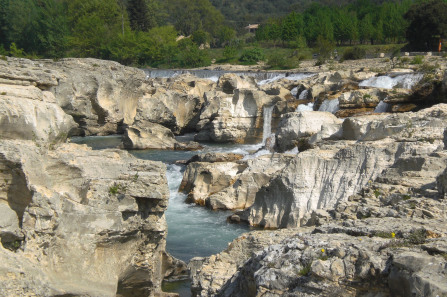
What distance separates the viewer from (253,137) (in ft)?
95.1

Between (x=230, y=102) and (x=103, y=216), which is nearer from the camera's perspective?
(x=103, y=216)

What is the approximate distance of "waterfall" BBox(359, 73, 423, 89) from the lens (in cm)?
2766

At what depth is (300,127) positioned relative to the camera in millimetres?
19297

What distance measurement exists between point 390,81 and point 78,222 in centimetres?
2418

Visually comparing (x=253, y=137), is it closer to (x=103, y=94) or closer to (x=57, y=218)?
(x=103, y=94)

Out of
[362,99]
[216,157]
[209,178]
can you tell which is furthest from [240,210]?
[362,99]

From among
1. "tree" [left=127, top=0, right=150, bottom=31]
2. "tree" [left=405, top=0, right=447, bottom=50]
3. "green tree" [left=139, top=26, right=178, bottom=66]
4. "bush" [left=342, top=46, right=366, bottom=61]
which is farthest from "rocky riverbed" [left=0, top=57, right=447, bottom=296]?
"tree" [left=127, top=0, right=150, bottom=31]

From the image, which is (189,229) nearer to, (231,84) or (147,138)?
(147,138)

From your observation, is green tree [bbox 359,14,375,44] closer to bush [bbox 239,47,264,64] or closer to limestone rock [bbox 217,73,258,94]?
bush [bbox 239,47,264,64]

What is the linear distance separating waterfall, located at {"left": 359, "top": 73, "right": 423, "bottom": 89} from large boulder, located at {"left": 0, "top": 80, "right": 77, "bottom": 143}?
2109cm

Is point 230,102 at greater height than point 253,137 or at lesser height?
greater

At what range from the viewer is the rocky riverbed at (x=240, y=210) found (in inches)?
203

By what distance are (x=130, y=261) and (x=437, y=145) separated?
6592 millimetres

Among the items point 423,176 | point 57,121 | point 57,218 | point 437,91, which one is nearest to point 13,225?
point 57,218
